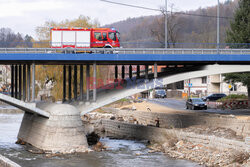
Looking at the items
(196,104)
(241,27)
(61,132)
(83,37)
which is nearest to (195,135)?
(61,132)

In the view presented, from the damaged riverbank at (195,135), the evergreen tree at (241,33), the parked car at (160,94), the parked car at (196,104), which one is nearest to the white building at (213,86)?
the parked car at (160,94)

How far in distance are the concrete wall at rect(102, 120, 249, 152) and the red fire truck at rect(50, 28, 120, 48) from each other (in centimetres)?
805

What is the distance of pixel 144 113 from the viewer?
46250mm

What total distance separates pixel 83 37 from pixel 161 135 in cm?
1016

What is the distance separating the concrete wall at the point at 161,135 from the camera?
983 inches

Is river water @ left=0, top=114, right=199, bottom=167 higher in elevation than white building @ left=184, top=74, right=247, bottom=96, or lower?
lower

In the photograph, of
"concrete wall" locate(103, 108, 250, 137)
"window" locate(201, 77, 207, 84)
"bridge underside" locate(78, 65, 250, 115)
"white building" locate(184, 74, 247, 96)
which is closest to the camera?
"concrete wall" locate(103, 108, 250, 137)

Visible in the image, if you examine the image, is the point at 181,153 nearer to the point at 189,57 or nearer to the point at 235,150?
the point at 235,150

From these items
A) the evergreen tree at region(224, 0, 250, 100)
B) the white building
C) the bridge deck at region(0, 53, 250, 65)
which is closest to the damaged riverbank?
the bridge deck at region(0, 53, 250, 65)

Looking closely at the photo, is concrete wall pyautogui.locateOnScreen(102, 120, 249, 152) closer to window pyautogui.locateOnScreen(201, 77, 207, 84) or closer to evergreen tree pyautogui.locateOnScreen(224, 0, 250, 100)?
evergreen tree pyautogui.locateOnScreen(224, 0, 250, 100)

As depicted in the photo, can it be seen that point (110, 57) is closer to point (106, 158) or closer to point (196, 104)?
point (106, 158)

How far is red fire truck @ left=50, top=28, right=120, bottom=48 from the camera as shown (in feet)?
113

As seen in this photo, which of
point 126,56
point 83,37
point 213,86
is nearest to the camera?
point 126,56

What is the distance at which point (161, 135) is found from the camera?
3428 cm
